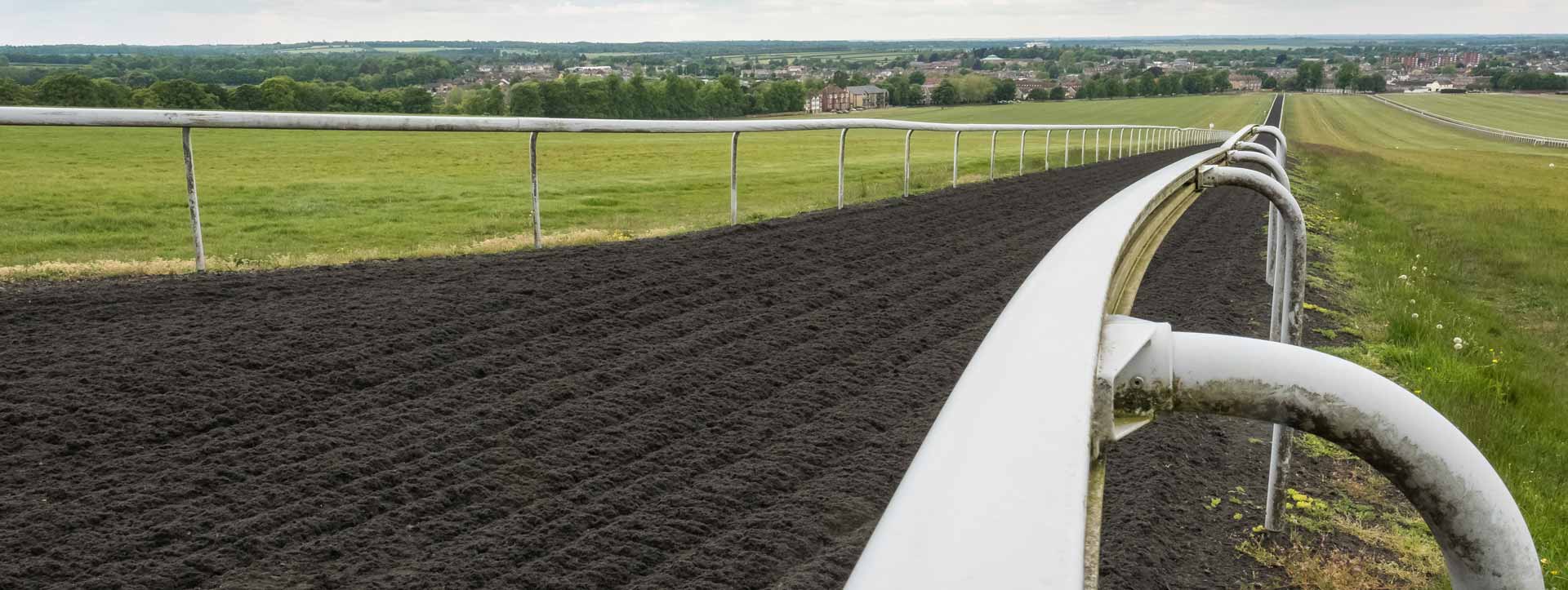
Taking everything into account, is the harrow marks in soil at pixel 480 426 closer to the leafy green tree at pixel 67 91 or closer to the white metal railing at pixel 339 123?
the white metal railing at pixel 339 123

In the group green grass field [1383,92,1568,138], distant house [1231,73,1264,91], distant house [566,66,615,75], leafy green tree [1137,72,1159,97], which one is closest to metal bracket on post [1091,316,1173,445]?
distant house [566,66,615,75]

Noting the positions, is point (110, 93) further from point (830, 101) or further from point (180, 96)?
point (830, 101)

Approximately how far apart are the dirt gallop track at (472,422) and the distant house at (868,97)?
3536 inches

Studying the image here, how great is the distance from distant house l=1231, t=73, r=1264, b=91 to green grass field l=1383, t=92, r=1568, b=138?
22.9 m

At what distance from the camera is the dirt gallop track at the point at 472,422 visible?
328cm

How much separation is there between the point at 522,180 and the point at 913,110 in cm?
7480

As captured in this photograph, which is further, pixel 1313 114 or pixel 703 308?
pixel 1313 114

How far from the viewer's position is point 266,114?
711cm

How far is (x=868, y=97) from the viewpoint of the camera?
106 metres

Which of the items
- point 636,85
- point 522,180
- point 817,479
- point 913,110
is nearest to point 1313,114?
point 913,110

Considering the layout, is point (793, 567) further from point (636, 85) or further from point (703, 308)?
point (636, 85)

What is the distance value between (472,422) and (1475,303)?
31.3 feet

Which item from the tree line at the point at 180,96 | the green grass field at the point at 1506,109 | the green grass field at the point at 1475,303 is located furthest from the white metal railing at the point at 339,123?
the green grass field at the point at 1506,109

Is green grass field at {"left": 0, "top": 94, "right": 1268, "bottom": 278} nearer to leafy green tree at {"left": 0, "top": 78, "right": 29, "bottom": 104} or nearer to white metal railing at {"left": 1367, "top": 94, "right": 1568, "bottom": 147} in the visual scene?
leafy green tree at {"left": 0, "top": 78, "right": 29, "bottom": 104}
